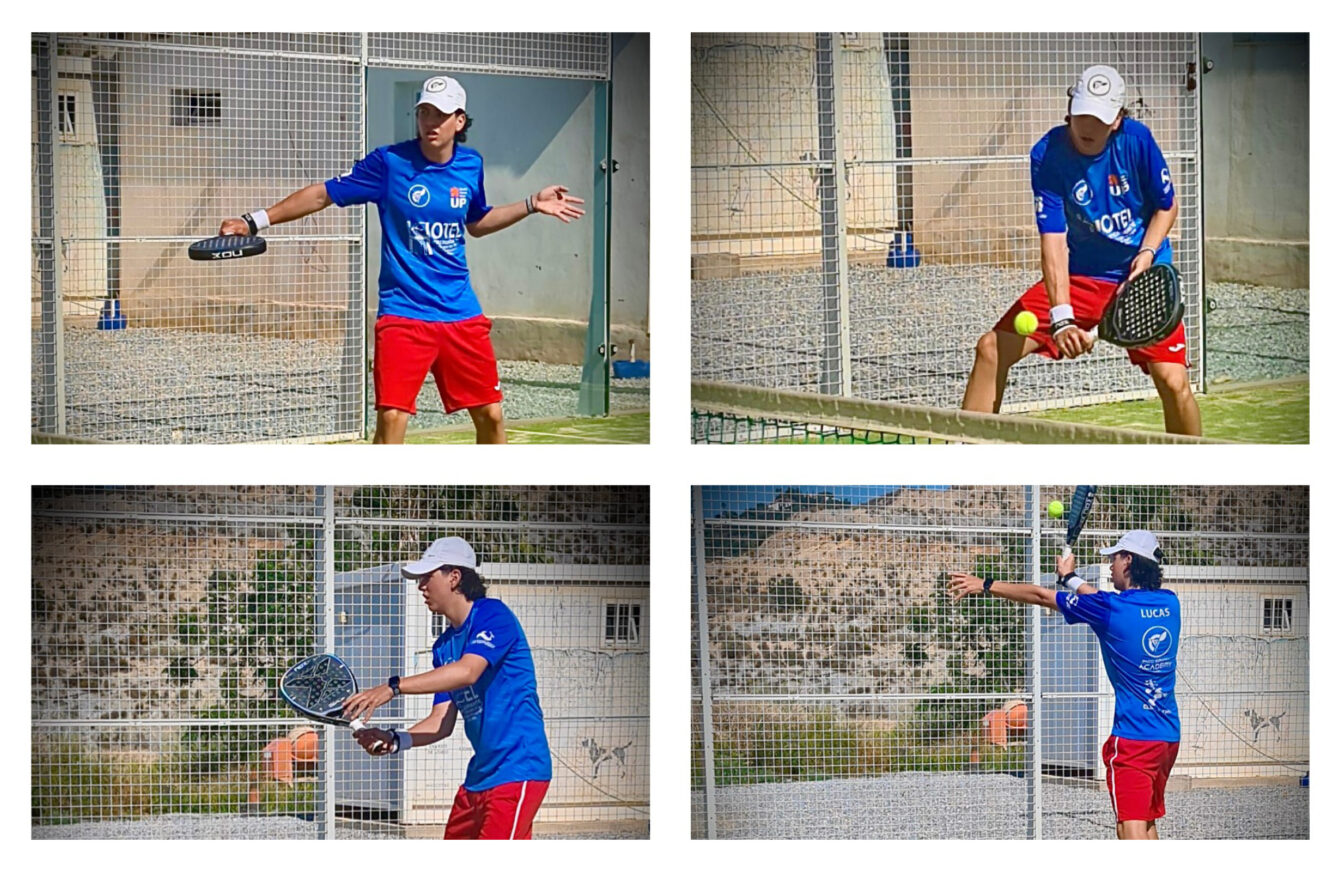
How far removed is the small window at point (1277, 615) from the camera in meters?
4.08

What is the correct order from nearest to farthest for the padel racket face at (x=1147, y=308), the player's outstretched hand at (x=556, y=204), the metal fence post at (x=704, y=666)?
the player's outstretched hand at (x=556, y=204)
the padel racket face at (x=1147, y=308)
the metal fence post at (x=704, y=666)

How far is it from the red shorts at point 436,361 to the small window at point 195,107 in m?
0.67

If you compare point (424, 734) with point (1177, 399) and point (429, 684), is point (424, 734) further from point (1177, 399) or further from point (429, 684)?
point (1177, 399)

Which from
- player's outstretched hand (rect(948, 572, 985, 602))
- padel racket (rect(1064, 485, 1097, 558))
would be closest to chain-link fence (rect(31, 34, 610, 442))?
player's outstretched hand (rect(948, 572, 985, 602))

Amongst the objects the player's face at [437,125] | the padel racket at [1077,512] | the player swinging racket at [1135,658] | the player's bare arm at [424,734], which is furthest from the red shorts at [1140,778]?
the player's face at [437,125]

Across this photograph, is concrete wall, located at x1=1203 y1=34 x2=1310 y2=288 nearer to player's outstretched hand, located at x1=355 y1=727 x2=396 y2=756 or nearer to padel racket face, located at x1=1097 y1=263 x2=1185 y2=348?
padel racket face, located at x1=1097 y1=263 x2=1185 y2=348

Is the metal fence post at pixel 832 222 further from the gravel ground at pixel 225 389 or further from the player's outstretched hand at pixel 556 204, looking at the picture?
the player's outstretched hand at pixel 556 204

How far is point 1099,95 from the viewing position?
3.91 m

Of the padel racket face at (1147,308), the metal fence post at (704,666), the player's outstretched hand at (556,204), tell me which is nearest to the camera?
the player's outstretched hand at (556,204)

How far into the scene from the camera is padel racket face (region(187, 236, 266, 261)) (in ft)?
12.7

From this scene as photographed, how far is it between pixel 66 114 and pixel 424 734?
1702 mm

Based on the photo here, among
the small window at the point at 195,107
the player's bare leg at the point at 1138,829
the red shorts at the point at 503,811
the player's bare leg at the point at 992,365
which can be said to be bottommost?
the player's bare leg at the point at 1138,829

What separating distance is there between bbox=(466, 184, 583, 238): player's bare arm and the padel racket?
1396mm
